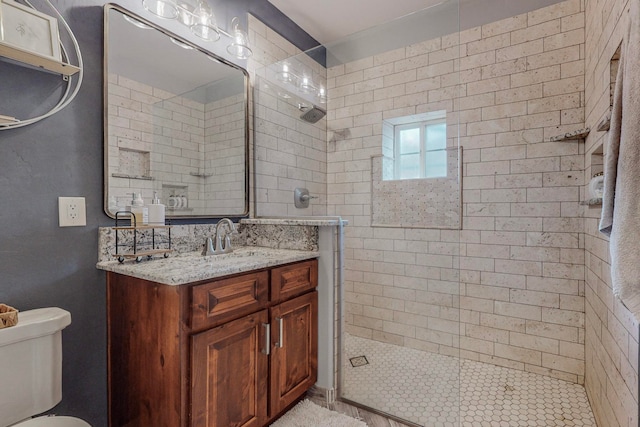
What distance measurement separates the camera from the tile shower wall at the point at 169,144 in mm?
1548

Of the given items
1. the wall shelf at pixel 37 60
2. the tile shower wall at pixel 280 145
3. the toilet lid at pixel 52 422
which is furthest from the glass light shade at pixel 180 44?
the toilet lid at pixel 52 422

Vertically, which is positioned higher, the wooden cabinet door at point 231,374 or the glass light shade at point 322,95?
the glass light shade at point 322,95

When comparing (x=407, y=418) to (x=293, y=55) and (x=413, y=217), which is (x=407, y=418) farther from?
(x=293, y=55)

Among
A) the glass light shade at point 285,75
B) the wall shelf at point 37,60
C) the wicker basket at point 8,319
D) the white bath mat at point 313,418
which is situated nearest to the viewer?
the wicker basket at point 8,319

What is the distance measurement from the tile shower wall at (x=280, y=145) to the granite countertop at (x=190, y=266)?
2.13 feet

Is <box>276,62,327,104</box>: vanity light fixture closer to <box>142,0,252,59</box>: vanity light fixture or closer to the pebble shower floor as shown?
<box>142,0,252,59</box>: vanity light fixture

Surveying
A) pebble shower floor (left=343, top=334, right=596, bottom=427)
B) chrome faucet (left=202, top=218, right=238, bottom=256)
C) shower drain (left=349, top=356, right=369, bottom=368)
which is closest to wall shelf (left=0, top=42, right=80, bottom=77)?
chrome faucet (left=202, top=218, right=238, bottom=256)

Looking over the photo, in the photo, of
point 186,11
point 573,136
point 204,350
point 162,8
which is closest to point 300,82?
point 186,11

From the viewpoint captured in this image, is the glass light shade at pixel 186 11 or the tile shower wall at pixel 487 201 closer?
the glass light shade at pixel 186 11

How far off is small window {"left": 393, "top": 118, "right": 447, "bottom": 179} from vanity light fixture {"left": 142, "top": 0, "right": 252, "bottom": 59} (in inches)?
48.3

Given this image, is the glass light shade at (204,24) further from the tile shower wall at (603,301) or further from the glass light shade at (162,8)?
the tile shower wall at (603,301)

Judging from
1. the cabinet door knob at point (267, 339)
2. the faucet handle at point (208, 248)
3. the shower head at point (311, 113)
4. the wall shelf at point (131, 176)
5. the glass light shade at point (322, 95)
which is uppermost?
the glass light shade at point (322, 95)

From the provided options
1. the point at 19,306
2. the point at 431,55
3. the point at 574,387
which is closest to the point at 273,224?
the point at 19,306

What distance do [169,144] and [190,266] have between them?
2.66 feet
